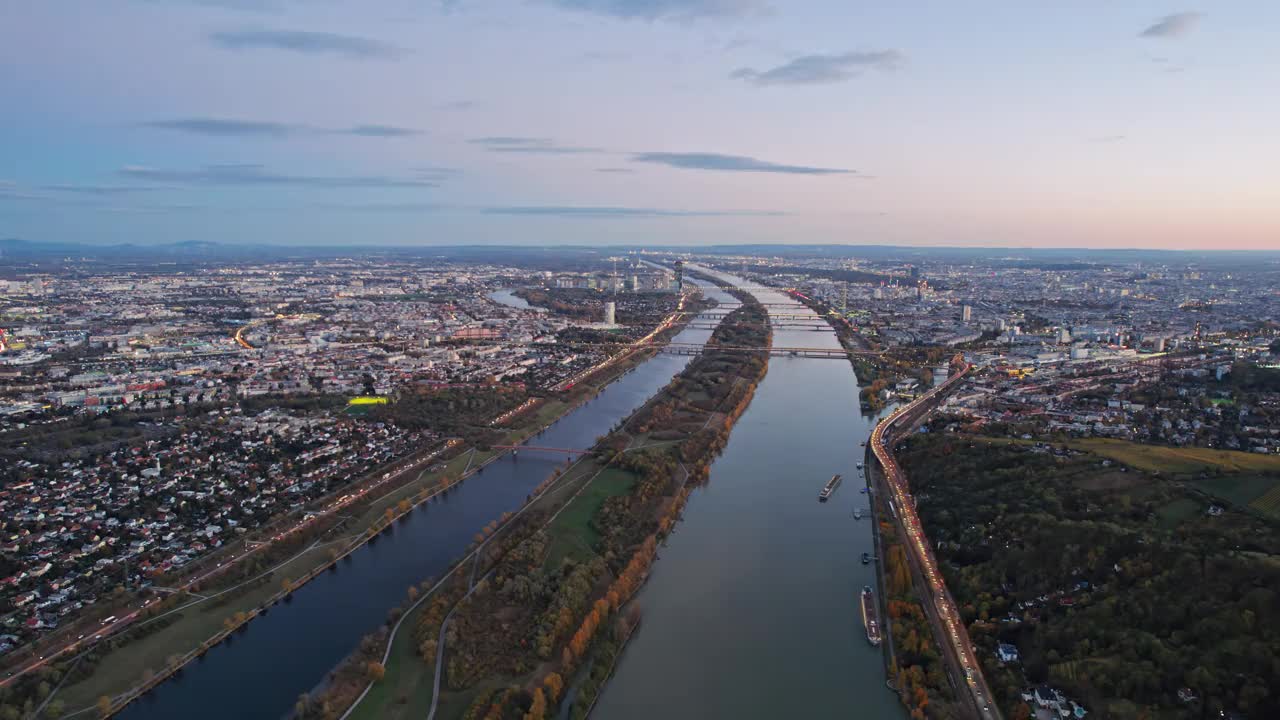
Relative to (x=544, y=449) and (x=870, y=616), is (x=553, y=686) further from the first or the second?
(x=544, y=449)

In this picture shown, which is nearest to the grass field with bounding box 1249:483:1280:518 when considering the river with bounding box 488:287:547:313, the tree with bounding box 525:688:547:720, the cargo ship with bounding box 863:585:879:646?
the cargo ship with bounding box 863:585:879:646

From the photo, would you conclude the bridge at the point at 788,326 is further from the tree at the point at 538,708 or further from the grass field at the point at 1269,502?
the tree at the point at 538,708

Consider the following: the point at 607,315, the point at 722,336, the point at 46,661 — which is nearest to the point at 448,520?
the point at 46,661

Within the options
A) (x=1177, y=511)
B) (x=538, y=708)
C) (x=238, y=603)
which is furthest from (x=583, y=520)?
(x=1177, y=511)

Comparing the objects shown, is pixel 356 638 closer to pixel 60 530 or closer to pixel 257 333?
pixel 60 530

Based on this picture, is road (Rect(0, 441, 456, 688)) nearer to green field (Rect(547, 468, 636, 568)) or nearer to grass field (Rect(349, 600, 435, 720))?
grass field (Rect(349, 600, 435, 720))
